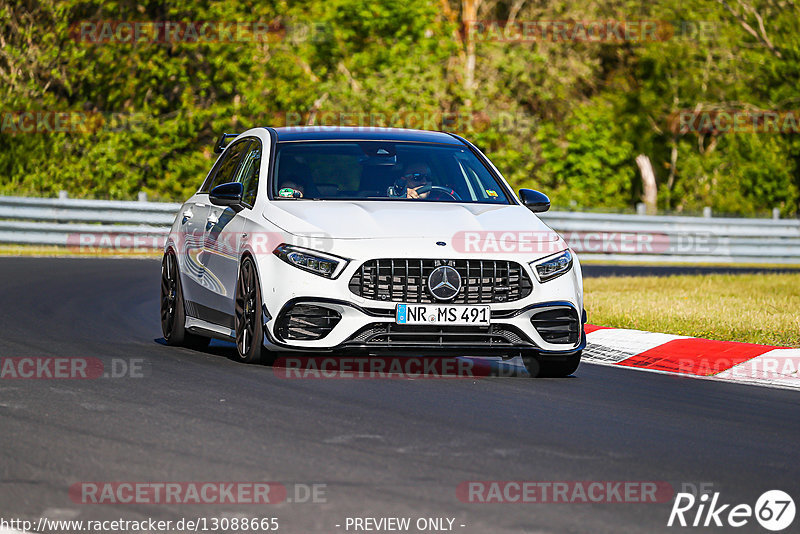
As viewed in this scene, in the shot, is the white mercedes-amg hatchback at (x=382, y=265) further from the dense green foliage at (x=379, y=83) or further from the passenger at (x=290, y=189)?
the dense green foliage at (x=379, y=83)

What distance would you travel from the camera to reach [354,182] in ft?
35.2

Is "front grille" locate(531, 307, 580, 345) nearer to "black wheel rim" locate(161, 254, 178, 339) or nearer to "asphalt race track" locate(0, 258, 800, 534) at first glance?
"asphalt race track" locate(0, 258, 800, 534)

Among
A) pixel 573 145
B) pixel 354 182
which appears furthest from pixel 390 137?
pixel 573 145

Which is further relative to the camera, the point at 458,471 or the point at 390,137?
the point at 390,137

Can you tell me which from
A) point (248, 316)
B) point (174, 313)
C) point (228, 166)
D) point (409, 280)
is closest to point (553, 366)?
point (409, 280)

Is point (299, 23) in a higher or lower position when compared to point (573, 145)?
higher

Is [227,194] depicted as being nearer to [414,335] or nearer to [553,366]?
[414,335]

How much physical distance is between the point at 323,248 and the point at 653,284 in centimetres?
1202

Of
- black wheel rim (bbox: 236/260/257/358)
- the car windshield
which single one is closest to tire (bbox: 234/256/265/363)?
black wheel rim (bbox: 236/260/257/358)

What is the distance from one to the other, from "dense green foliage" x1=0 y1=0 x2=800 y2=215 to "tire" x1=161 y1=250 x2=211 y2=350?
19333 mm

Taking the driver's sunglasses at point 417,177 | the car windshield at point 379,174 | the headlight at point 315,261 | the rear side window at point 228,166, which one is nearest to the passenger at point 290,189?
the car windshield at point 379,174

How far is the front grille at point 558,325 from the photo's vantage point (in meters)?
9.82

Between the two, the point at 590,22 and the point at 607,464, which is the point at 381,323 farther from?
the point at 590,22

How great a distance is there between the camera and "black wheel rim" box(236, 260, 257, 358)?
393 inches
